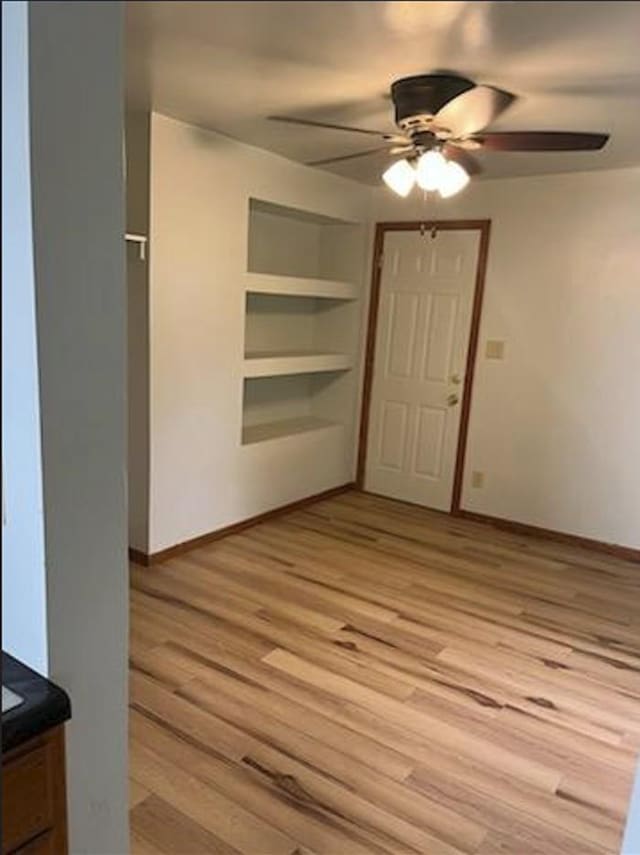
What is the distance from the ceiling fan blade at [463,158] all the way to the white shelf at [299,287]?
136 cm

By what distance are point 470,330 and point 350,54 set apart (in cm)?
347

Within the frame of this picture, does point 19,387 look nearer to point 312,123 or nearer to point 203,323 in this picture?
point 312,123

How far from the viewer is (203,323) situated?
327 cm

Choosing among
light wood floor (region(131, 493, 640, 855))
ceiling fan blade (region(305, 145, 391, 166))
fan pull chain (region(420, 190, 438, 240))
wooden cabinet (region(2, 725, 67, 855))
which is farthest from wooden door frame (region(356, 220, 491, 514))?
wooden cabinet (region(2, 725, 67, 855))

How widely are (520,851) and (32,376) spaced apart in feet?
5.68

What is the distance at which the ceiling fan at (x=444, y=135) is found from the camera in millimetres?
1040

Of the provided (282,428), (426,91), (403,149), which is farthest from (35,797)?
(282,428)

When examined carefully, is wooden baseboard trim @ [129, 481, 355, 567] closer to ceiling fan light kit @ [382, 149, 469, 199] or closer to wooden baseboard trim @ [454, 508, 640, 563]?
wooden baseboard trim @ [454, 508, 640, 563]

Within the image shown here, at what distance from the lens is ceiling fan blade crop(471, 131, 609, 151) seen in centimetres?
200

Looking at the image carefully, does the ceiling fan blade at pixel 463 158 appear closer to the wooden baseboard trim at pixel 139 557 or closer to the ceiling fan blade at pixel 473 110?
the ceiling fan blade at pixel 473 110

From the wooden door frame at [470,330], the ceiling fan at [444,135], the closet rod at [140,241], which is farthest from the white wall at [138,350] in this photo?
the wooden door frame at [470,330]

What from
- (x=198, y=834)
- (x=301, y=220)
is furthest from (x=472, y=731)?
(x=301, y=220)

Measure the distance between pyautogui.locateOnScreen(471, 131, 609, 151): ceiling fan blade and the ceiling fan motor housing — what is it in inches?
Result: 34.8

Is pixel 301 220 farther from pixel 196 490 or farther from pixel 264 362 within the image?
pixel 196 490
